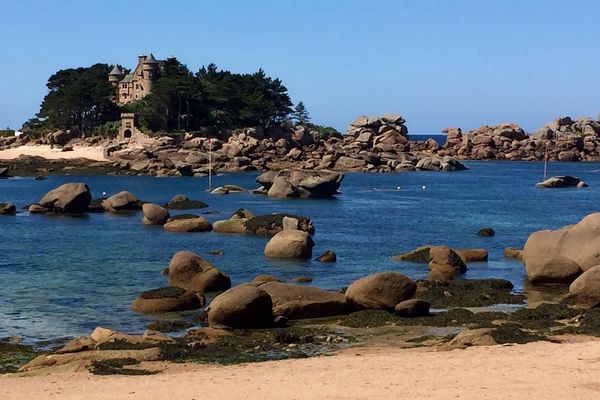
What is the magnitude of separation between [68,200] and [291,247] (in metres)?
26.7

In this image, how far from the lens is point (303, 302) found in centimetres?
2709

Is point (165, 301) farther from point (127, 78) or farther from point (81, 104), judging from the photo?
point (127, 78)

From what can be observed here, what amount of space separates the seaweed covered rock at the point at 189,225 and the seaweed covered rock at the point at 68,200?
12.4 metres

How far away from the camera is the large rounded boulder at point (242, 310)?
2516cm

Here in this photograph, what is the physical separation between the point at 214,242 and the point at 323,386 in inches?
1175

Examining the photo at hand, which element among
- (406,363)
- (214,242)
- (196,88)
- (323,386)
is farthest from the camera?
(196,88)

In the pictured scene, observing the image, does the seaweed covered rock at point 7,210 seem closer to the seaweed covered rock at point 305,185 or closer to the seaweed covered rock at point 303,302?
the seaweed covered rock at point 305,185

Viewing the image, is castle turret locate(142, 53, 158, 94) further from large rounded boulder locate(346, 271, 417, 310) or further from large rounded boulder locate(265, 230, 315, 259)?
large rounded boulder locate(346, 271, 417, 310)

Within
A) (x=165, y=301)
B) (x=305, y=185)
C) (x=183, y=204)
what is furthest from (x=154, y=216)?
(x=165, y=301)

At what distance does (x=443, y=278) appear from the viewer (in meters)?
34.1

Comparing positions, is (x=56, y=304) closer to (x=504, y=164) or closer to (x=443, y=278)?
(x=443, y=278)

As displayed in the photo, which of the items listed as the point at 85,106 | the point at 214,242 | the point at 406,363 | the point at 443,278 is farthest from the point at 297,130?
the point at 406,363

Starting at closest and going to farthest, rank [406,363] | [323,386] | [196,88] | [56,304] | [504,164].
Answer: [323,386]
[406,363]
[56,304]
[196,88]
[504,164]

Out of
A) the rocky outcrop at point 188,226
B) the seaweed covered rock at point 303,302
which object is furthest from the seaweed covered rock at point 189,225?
the seaweed covered rock at point 303,302
